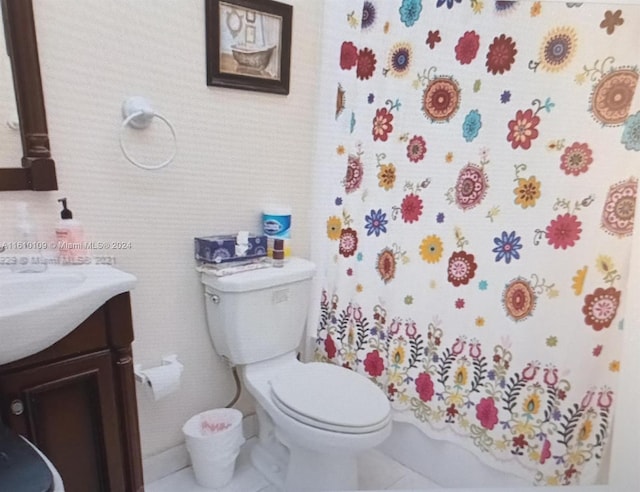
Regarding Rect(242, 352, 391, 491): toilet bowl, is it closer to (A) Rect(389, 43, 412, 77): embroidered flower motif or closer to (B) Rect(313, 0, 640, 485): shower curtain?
(B) Rect(313, 0, 640, 485): shower curtain

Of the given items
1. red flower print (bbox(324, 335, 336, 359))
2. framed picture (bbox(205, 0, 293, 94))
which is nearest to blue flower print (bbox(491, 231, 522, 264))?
red flower print (bbox(324, 335, 336, 359))

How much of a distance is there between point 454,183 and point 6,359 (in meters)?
1.06

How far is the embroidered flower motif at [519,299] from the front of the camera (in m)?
0.99

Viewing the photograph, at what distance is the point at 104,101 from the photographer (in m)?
1.05

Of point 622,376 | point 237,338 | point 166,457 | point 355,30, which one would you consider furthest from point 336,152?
point 166,457

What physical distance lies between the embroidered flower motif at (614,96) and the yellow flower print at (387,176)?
0.58 meters

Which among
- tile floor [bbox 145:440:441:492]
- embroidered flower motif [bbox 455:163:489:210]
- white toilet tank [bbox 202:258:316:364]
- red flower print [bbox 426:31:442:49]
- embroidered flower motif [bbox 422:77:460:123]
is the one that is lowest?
tile floor [bbox 145:440:441:492]

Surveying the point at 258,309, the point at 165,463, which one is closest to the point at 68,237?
the point at 258,309

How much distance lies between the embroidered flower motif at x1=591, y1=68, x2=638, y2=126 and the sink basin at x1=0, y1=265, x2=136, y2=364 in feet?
3.18

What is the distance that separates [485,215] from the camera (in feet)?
3.44

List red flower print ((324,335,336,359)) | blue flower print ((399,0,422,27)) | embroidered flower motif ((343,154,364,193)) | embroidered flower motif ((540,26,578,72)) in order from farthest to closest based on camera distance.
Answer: red flower print ((324,335,336,359)) → embroidered flower motif ((343,154,364,193)) → blue flower print ((399,0,422,27)) → embroidered flower motif ((540,26,578,72))

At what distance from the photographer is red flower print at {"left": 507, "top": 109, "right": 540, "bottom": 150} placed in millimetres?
906

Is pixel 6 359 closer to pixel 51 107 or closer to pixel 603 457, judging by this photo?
pixel 51 107

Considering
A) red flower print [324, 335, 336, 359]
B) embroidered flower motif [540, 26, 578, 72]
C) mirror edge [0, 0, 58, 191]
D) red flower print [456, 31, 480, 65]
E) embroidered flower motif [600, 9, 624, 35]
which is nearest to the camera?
embroidered flower motif [600, 9, 624, 35]
